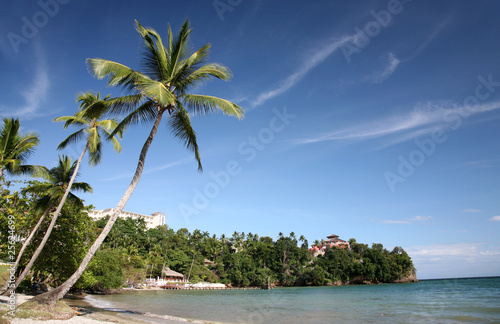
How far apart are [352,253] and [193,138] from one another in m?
79.6

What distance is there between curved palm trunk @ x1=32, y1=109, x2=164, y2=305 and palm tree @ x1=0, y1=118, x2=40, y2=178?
6.60m

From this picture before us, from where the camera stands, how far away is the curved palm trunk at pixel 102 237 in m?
9.20

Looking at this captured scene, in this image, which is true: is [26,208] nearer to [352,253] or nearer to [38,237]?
[38,237]

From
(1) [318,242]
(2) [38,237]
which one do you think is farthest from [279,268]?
(2) [38,237]

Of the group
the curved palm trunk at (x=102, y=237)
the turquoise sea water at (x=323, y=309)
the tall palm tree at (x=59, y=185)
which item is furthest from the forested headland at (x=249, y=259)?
the curved palm trunk at (x=102, y=237)

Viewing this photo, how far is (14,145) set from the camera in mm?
13859

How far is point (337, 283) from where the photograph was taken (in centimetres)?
7612

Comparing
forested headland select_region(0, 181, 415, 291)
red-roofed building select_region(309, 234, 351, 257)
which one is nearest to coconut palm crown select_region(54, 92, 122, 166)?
forested headland select_region(0, 181, 415, 291)

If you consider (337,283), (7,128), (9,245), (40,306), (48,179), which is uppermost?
(7,128)

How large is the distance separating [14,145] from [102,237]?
27.6 feet

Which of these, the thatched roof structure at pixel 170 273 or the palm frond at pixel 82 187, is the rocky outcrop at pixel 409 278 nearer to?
the thatched roof structure at pixel 170 273

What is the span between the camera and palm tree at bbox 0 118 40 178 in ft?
43.4

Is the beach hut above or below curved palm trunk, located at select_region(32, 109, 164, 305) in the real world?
below

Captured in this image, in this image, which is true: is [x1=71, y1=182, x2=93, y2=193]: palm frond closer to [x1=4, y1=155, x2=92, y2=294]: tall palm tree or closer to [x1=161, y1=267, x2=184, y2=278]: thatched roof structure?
[x1=4, y1=155, x2=92, y2=294]: tall palm tree
